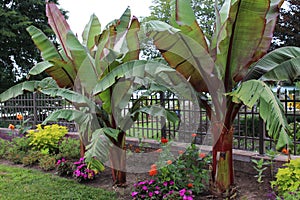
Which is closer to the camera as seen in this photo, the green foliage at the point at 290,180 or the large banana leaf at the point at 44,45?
the green foliage at the point at 290,180

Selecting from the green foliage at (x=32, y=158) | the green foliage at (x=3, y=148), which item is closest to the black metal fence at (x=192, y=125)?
the green foliage at (x=3, y=148)

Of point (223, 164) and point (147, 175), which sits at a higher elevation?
point (223, 164)

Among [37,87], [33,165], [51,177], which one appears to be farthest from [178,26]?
[33,165]

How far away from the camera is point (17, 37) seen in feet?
54.2

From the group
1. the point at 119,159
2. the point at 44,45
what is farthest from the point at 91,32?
the point at 119,159

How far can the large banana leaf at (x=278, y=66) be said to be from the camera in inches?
144

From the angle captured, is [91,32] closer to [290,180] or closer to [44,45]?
[44,45]

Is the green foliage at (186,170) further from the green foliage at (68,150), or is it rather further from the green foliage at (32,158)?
the green foliage at (32,158)

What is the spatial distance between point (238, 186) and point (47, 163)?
12.5 feet

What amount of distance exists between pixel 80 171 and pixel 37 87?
1.77 m

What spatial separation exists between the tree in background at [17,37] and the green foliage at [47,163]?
11.3 meters

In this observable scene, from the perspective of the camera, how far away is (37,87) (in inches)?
211

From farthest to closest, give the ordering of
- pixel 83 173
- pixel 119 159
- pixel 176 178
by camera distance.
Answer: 1. pixel 83 173
2. pixel 119 159
3. pixel 176 178

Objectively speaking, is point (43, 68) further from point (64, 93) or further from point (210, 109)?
point (210, 109)
